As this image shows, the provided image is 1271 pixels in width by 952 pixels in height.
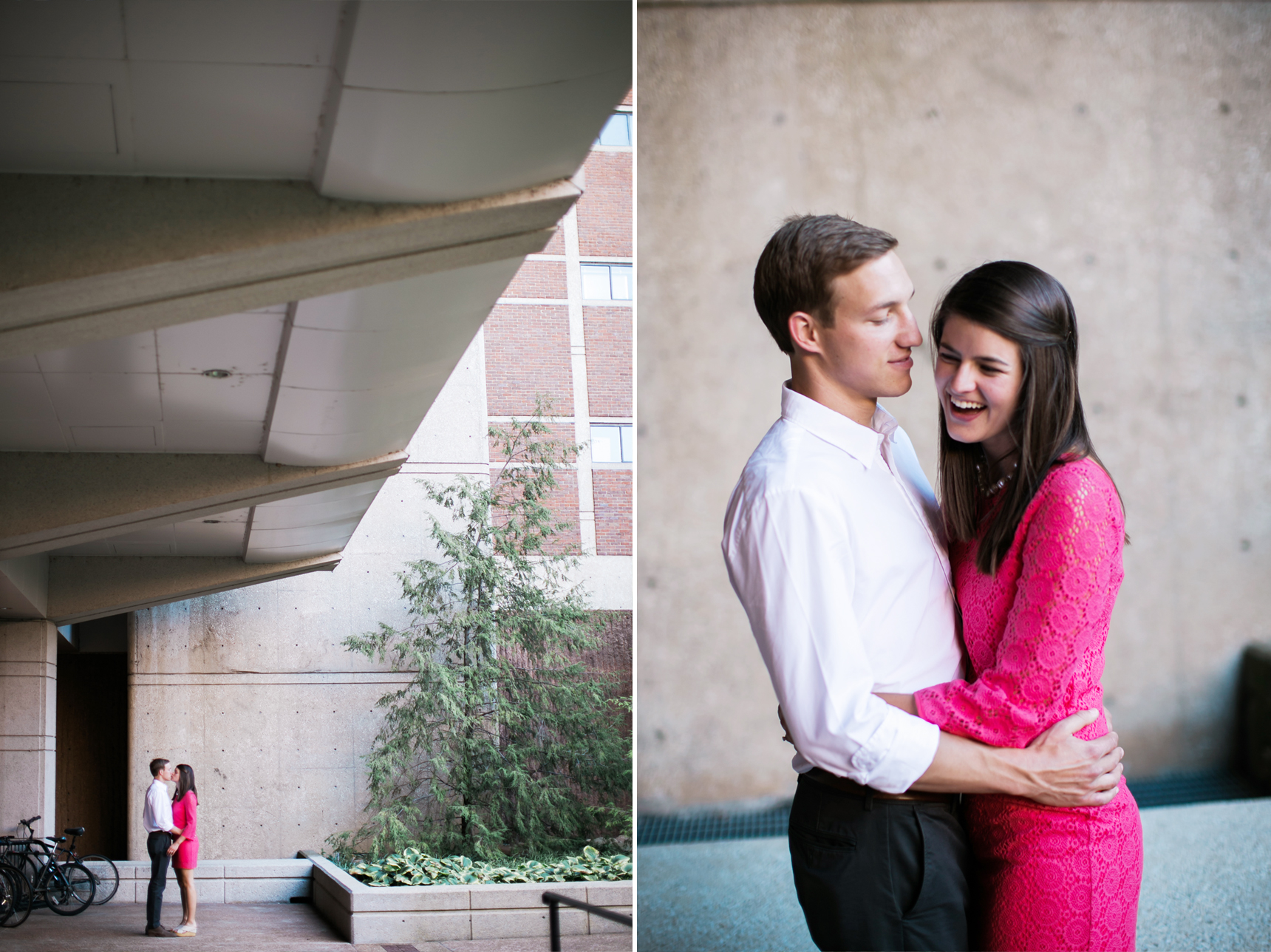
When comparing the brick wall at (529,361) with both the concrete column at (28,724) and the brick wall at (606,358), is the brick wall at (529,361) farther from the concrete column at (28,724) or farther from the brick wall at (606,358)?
the concrete column at (28,724)

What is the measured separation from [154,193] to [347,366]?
1692mm

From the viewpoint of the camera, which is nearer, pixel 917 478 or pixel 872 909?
pixel 872 909

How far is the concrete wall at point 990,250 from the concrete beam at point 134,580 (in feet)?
11.5

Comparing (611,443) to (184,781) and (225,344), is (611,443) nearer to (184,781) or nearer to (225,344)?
(225,344)

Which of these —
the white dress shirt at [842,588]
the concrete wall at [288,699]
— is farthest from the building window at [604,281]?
the white dress shirt at [842,588]

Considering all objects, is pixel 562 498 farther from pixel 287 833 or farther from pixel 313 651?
pixel 287 833

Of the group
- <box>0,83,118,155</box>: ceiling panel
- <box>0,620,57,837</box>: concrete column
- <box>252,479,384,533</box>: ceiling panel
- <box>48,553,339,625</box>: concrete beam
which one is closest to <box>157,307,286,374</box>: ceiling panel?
<box>0,83,118,155</box>: ceiling panel

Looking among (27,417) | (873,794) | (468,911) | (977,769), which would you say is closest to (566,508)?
(468,911)

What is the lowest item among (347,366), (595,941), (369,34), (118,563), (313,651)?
(595,941)

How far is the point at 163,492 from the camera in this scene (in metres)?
5.66

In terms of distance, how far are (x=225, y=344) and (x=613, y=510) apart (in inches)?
82.3

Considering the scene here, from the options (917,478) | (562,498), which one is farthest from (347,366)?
(917,478)

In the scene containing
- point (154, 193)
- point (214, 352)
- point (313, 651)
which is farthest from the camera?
point (313, 651)

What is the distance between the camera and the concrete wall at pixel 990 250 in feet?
14.9
